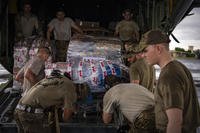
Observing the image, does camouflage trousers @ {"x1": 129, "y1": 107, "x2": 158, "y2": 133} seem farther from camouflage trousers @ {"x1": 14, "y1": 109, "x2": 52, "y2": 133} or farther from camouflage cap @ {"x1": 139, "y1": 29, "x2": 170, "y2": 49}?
camouflage trousers @ {"x1": 14, "y1": 109, "x2": 52, "y2": 133}

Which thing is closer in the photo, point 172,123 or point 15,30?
point 172,123

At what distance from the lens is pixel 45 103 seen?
4.12 meters

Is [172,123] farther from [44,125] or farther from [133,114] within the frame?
[44,125]

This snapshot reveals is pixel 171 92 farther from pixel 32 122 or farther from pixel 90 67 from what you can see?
pixel 90 67

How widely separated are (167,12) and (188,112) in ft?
19.9

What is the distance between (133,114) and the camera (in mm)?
3352

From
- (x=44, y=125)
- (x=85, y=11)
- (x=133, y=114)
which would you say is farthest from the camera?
(x=85, y=11)

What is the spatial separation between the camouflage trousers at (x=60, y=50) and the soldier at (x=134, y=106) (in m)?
4.09

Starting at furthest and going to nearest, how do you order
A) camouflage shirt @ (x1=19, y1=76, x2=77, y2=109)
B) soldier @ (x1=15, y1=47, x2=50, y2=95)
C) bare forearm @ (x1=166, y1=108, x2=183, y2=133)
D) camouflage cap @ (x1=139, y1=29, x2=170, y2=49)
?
soldier @ (x1=15, y1=47, x2=50, y2=95)
camouflage shirt @ (x1=19, y1=76, x2=77, y2=109)
camouflage cap @ (x1=139, y1=29, x2=170, y2=49)
bare forearm @ (x1=166, y1=108, x2=183, y2=133)

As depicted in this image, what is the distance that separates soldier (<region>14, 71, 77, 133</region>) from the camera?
4.05 meters

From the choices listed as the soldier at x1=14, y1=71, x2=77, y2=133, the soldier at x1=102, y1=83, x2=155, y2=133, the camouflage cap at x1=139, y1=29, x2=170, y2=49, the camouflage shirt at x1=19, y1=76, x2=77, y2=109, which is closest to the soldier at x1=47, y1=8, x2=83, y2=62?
the soldier at x1=14, y1=71, x2=77, y2=133

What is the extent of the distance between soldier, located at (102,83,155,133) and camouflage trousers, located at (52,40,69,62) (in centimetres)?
409

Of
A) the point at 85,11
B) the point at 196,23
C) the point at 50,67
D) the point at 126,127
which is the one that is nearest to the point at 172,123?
the point at 126,127

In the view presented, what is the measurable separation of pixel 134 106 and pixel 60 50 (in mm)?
4622
